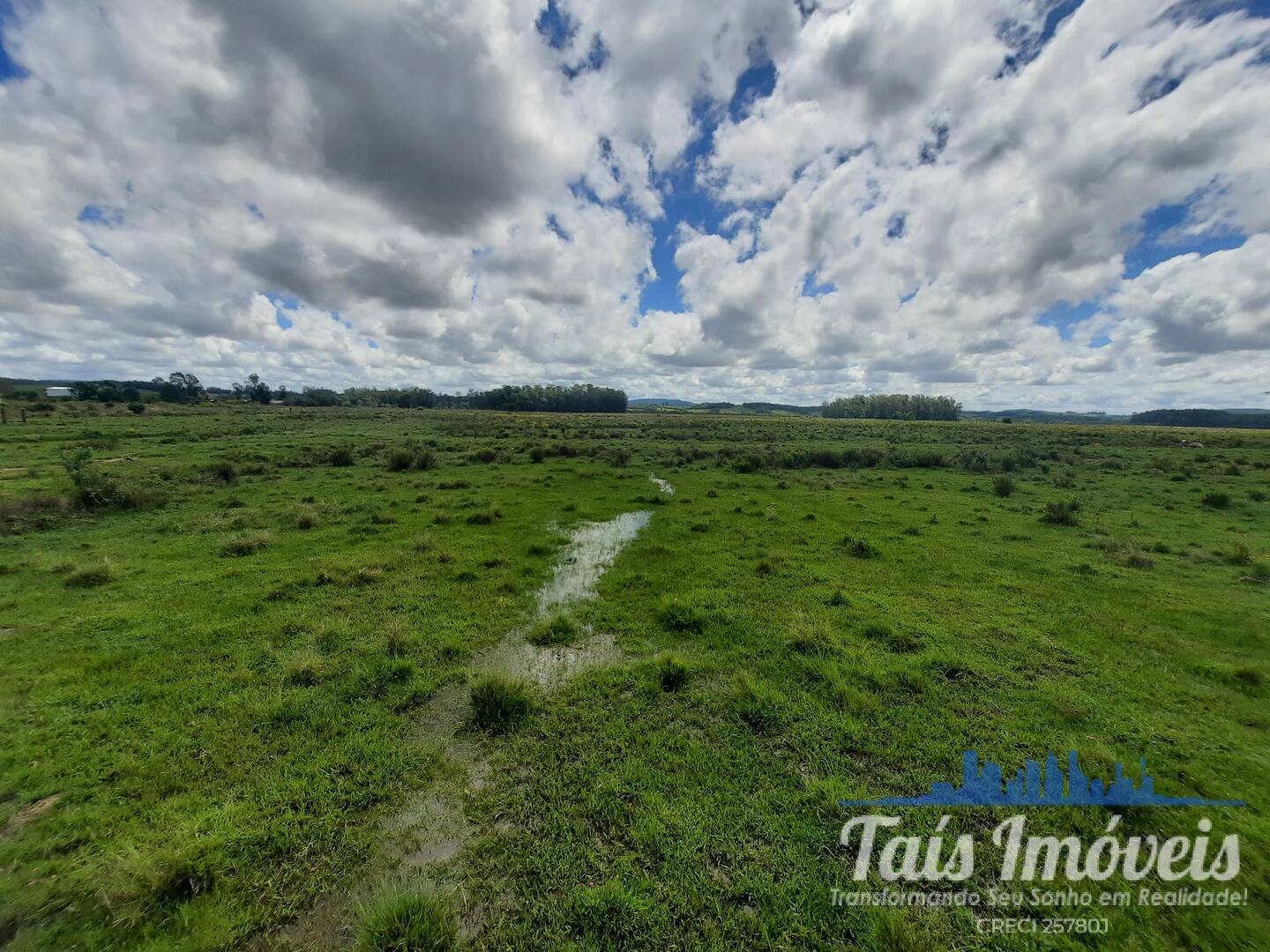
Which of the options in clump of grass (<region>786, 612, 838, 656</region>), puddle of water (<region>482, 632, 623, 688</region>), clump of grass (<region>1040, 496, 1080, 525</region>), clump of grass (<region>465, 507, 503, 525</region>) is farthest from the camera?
clump of grass (<region>1040, 496, 1080, 525</region>)

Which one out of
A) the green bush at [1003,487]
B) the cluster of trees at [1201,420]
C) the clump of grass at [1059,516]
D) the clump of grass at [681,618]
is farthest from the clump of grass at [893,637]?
the cluster of trees at [1201,420]

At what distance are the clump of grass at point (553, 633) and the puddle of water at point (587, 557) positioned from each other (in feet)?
3.71

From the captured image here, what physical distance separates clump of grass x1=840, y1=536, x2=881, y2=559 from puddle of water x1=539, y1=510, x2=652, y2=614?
29.1 ft

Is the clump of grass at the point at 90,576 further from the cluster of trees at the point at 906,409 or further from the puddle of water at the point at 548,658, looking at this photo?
the cluster of trees at the point at 906,409

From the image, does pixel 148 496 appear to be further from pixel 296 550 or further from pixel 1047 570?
pixel 1047 570

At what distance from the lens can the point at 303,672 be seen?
8.57 metres

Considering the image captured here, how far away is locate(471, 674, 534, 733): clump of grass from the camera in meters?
7.69

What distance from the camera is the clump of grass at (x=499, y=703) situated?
25.2 feet

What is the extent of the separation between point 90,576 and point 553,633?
43.4 feet

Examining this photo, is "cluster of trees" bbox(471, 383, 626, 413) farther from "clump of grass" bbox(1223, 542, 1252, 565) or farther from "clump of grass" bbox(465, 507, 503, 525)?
"clump of grass" bbox(1223, 542, 1252, 565)

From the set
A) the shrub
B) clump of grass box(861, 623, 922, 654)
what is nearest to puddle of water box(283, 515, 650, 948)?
clump of grass box(861, 623, 922, 654)

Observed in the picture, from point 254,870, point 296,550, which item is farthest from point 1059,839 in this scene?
point 296,550

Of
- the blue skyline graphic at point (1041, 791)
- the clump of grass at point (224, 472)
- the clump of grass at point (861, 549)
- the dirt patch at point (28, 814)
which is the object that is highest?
the clump of grass at point (224, 472)

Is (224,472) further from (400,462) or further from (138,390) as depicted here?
(138,390)
